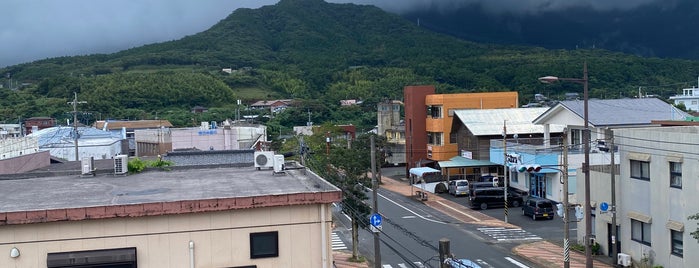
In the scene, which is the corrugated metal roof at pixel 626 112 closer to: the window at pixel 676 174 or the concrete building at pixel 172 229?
the window at pixel 676 174

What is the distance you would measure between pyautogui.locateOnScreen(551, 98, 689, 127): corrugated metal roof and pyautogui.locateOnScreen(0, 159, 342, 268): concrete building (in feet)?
88.6

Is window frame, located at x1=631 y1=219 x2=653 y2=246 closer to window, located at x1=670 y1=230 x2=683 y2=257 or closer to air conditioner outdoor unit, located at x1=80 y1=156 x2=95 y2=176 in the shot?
window, located at x1=670 y1=230 x2=683 y2=257

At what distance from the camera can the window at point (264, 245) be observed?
35.1 ft

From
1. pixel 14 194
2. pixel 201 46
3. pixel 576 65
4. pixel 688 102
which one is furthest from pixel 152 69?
pixel 14 194

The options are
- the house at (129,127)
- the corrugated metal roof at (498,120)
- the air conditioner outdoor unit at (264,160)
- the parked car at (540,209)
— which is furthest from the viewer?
the house at (129,127)

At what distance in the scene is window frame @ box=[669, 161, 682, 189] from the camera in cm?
2058

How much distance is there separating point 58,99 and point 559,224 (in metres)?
72.9

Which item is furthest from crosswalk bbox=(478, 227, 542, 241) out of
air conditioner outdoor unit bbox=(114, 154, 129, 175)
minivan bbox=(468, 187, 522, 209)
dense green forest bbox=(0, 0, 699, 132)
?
dense green forest bbox=(0, 0, 699, 132)

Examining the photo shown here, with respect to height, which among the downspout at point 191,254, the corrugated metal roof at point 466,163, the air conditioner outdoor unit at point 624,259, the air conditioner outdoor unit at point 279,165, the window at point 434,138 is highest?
the air conditioner outdoor unit at point 279,165

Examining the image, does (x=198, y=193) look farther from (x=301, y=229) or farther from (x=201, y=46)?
(x=201, y=46)

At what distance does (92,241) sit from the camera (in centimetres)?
1023

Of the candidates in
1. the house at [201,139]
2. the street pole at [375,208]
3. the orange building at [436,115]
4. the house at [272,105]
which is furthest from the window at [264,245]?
the house at [272,105]

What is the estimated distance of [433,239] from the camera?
28719mm

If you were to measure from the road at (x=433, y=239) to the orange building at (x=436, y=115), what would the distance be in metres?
12.4
